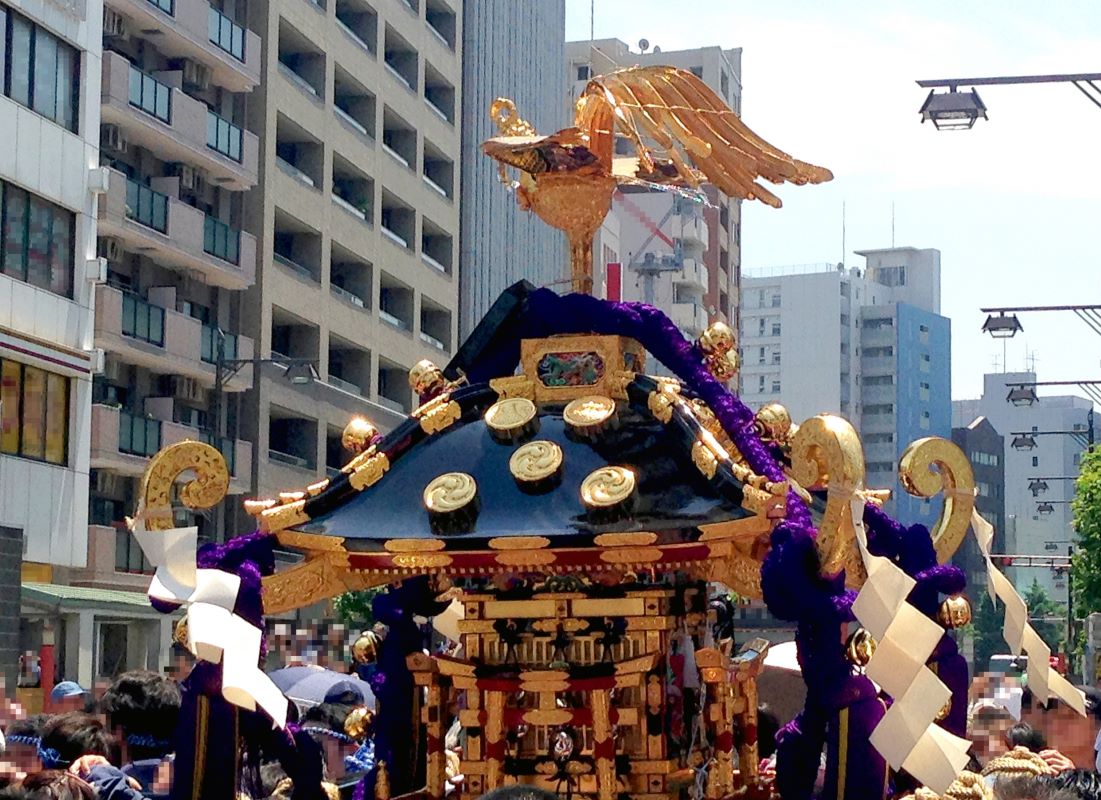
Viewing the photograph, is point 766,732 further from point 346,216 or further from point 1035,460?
point 1035,460

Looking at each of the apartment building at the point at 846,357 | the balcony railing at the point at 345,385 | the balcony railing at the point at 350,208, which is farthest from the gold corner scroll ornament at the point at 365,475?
the apartment building at the point at 846,357

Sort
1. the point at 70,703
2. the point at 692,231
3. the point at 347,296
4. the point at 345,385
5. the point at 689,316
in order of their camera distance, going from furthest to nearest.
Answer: the point at 692,231 → the point at 689,316 → the point at 345,385 → the point at 347,296 → the point at 70,703

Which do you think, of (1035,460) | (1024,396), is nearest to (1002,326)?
(1024,396)

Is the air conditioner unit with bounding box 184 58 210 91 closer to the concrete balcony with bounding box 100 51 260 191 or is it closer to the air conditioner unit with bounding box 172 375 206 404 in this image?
the concrete balcony with bounding box 100 51 260 191

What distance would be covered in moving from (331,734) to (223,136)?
24475 millimetres

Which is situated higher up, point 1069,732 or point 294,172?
point 294,172

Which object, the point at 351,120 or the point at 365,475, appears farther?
the point at 351,120

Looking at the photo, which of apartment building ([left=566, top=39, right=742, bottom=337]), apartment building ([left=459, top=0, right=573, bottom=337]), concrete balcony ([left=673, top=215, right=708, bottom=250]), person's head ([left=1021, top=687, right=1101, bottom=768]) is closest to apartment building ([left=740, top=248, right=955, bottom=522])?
apartment building ([left=566, top=39, right=742, bottom=337])

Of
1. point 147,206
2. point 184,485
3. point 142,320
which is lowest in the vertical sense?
point 184,485

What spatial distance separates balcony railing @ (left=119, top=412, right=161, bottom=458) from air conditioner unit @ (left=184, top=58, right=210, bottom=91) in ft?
19.1

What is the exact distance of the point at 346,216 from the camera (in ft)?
125

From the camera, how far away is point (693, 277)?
2611 inches

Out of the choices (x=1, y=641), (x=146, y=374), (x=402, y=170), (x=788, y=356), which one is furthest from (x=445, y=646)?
(x=788, y=356)

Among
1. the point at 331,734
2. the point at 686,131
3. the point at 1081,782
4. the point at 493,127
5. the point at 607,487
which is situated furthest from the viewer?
the point at 493,127
